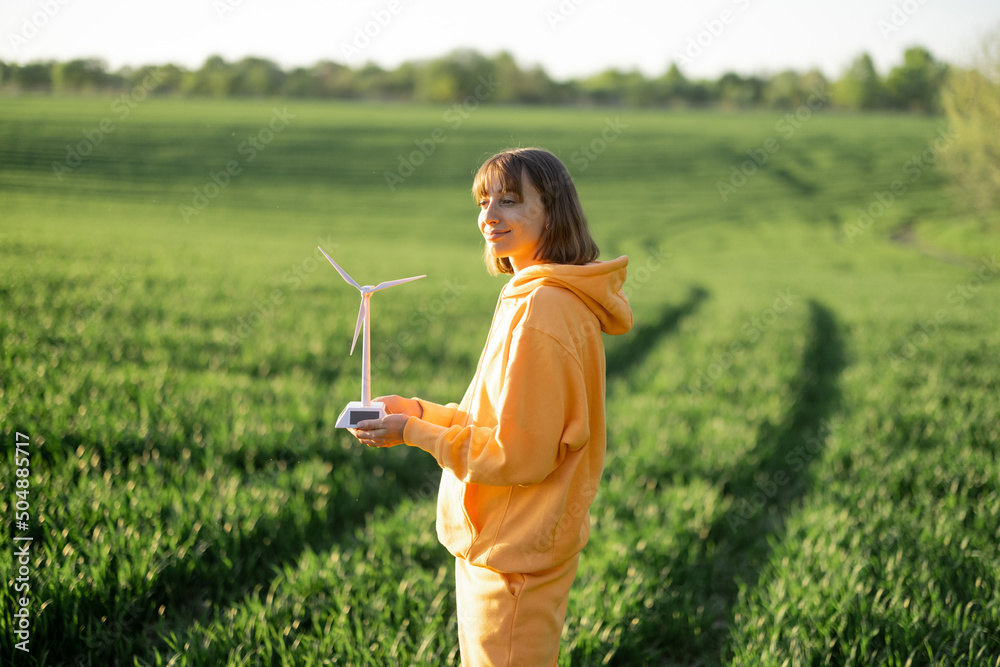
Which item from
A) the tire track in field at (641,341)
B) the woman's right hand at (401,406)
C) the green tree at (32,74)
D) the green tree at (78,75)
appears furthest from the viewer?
the tire track in field at (641,341)

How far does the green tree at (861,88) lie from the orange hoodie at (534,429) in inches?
3711

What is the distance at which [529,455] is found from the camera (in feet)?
6.03

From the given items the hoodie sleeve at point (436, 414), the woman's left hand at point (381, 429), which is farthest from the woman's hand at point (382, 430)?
the hoodie sleeve at point (436, 414)

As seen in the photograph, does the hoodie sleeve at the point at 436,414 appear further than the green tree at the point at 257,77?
No

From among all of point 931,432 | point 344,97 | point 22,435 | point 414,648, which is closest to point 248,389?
point 22,435

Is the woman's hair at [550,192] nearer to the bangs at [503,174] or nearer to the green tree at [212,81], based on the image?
the bangs at [503,174]

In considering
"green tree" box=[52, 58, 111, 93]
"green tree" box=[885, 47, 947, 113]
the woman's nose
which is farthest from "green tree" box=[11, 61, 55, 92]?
"green tree" box=[885, 47, 947, 113]

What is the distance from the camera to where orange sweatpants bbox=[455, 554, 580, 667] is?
197 centimetres

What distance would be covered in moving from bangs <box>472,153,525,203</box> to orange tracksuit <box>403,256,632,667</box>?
0.28m

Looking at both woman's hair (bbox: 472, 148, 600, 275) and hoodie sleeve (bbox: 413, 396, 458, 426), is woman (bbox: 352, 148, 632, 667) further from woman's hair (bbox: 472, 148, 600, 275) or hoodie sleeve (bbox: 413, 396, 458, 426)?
hoodie sleeve (bbox: 413, 396, 458, 426)

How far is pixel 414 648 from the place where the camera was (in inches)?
115

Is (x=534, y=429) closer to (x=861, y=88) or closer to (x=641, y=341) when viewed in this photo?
(x=641, y=341)

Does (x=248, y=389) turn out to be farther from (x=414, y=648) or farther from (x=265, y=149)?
(x=265, y=149)

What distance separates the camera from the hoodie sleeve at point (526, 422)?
6.00 ft
